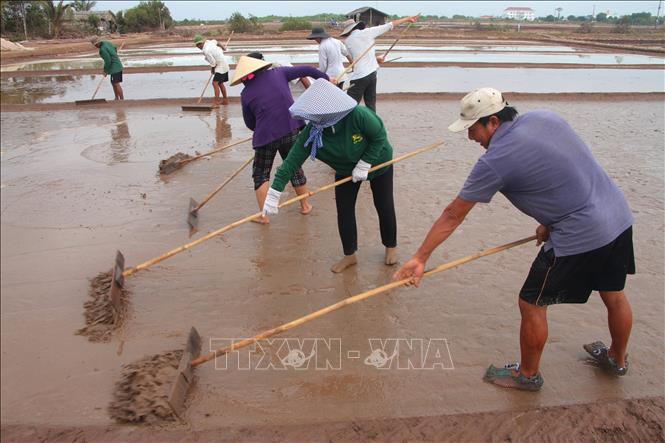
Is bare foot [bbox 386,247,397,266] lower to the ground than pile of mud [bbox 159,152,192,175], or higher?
lower

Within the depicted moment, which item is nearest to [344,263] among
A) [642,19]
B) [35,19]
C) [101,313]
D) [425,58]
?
[101,313]

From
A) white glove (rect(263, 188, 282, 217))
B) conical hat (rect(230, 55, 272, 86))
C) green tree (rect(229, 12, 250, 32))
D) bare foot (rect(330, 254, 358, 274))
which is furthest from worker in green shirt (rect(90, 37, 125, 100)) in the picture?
green tree (rect(229, 12, 250, 32))

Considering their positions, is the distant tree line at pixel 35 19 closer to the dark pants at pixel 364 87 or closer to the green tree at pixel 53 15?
the green tree at pixel 53 15

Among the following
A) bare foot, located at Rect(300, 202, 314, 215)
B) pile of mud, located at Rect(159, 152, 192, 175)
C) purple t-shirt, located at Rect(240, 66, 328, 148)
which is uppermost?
purple t-shirt, located at Rect(240, 66, 328, 148)

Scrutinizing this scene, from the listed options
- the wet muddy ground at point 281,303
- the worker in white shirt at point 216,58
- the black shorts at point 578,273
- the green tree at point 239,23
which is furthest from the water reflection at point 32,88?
the green tree at point 239,23

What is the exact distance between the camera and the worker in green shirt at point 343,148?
3.17m

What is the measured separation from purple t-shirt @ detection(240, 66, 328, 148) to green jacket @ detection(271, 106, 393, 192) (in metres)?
1.00

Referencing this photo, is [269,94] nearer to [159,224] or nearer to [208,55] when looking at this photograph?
[159,224]

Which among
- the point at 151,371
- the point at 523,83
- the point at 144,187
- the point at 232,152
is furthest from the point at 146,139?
the point at 523,83

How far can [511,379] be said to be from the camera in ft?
8.61

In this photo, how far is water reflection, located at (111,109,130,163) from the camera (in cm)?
674

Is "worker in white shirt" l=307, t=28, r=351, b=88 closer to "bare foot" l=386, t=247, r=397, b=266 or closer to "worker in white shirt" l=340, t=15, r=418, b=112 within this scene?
"worker in white shirt" l=340, t=15, r=418, b=112

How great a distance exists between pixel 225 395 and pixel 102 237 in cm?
239

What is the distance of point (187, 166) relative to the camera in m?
6.36
